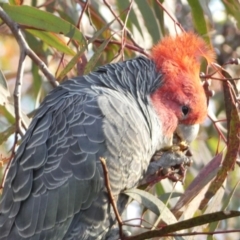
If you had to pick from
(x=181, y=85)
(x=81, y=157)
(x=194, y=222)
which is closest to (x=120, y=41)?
(x=181, y=85)

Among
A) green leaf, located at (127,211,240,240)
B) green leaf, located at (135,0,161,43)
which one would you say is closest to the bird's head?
green leaf, located at (135,0,161,43)

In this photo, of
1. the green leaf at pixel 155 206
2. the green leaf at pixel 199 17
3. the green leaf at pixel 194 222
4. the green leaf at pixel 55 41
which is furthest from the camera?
the green leaf at pixel 199 17

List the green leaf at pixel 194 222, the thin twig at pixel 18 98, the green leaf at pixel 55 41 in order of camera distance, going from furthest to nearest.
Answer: the green leaf at pixel 55 41 < the thin twig at pixel 18 98 < the green leaf at pixel 194 222

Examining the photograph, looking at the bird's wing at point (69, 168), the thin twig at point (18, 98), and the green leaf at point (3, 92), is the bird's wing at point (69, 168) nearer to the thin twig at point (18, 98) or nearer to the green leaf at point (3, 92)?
the thin twig at point (18, 98)

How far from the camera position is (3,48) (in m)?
5.41

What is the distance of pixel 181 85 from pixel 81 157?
0.59 metres

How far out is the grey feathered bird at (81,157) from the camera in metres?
2.56

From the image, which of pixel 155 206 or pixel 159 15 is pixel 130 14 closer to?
pixel 159 15

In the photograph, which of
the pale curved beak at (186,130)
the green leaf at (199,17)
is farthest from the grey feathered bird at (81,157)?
the green leaf at (199,17)

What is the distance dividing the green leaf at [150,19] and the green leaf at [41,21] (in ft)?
1.65

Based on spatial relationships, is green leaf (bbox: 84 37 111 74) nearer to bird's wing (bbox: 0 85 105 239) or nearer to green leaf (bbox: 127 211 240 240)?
bird's wing (bbox: 0 85 105 239)

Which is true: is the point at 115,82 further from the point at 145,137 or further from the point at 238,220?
the point at 238,220

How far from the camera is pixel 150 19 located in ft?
10.9

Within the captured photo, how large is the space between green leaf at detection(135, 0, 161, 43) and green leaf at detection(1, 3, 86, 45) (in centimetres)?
50
